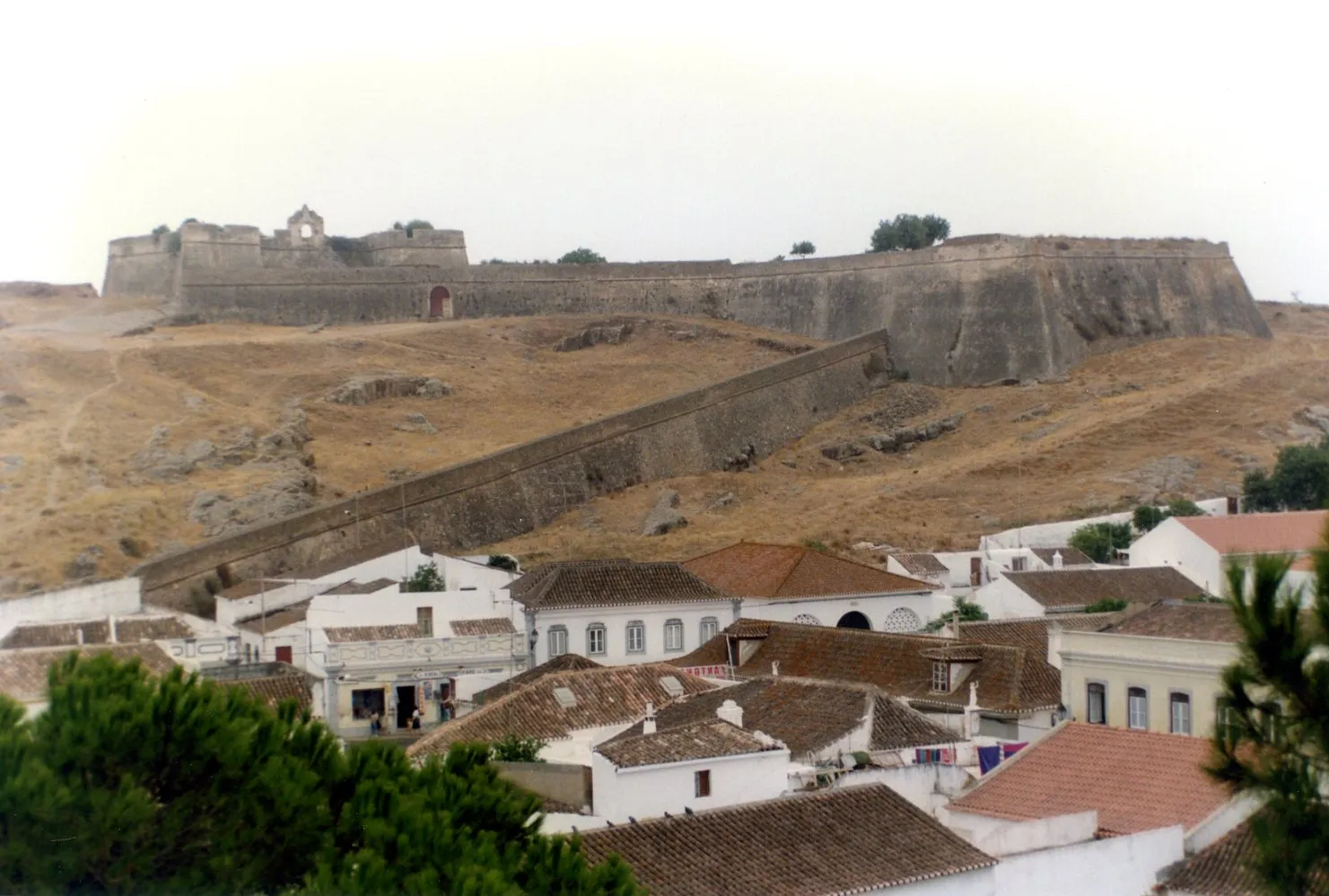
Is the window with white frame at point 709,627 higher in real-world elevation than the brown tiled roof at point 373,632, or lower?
lower

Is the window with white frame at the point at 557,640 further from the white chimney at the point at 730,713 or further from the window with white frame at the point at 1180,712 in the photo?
the window with white frame at the point at 1180,712

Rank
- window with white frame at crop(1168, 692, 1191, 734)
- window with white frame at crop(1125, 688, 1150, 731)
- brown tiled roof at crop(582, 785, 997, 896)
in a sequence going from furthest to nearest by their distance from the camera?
window with white frame at crop(1125, 688, 1150, 731), window with white frame at crop(1168, 692, 1191, 734), brown tiled roof at crop(582, 785, 997, 896)

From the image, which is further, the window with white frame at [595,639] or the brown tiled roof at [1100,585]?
the brown tiled roof at [1100,585]

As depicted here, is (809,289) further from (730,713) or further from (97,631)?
(730,713)

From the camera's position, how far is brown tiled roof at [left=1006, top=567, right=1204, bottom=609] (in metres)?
32.1

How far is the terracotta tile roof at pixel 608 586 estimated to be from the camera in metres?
29.5

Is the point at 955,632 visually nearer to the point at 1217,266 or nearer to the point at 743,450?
the point at 743,450

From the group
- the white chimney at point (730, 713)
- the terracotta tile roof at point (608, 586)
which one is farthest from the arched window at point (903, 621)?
the white chimney at point (730, 713)

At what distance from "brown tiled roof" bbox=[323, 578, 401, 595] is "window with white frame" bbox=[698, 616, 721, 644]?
6.15m

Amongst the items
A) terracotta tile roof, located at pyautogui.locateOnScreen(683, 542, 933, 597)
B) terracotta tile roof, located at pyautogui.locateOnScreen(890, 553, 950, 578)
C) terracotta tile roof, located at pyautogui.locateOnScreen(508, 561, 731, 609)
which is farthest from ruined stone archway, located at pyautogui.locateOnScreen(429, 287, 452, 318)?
terracotta tile roof, located at pyautogui.locateOnScreen(508, 561, 731, 609)

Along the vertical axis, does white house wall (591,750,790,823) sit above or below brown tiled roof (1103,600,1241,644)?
below

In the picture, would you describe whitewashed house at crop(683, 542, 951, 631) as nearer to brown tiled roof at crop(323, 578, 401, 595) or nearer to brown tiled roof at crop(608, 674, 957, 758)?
brown tiled roof at crop(323, 578, 401, 595)

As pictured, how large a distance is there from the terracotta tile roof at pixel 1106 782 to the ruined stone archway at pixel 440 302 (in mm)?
52322

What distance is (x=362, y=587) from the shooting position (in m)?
31.9
